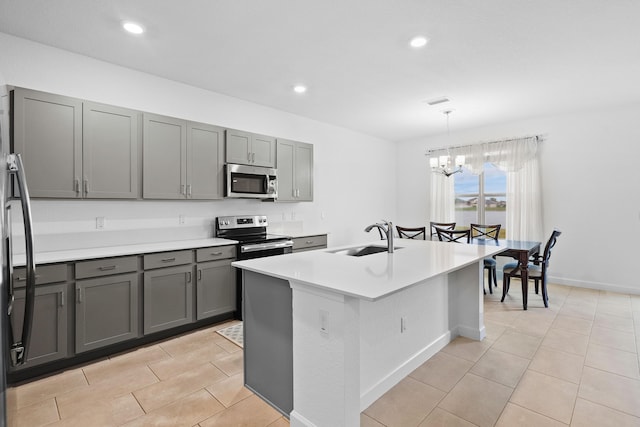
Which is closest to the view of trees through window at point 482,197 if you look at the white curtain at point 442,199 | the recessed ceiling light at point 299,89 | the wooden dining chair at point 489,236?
the white curtain at point 442,199

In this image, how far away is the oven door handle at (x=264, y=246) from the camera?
3596 millimetres

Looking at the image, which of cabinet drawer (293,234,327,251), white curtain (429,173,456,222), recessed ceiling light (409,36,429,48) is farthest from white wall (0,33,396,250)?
recessed ceiling light (409,36,429,48)

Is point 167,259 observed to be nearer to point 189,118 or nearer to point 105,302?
point 105,302

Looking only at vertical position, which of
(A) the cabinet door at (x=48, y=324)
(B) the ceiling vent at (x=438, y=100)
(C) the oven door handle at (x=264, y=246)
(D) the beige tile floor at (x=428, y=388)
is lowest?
(D) the beige tile floor at (x=428, y=388)

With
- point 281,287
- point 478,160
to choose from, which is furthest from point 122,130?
point 478,160

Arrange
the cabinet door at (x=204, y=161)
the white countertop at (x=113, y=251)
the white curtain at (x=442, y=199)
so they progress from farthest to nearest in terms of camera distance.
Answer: the white curtain at (x=442, y=199) → the cabinet door at (x=204, y=161) → the white countertop at (x=113, y=251)

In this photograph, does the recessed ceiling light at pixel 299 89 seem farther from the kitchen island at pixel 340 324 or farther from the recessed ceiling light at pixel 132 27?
the kitchen island at pixel 340 324

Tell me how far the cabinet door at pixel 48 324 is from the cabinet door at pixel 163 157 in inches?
44.1

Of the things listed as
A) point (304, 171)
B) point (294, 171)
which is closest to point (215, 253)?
point (294, 171)

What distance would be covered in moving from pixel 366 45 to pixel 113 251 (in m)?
2.88

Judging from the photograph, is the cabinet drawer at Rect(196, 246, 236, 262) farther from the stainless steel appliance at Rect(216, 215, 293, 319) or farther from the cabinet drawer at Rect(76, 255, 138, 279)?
the cabinet drawer at Rect(76, 255, 138, 279)

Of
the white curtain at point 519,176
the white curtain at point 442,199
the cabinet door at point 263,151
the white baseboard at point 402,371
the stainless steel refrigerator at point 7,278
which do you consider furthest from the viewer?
the white curtain at point 442,199

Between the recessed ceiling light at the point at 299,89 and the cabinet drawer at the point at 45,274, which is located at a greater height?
the recessed ceiling light at the point at 299,89

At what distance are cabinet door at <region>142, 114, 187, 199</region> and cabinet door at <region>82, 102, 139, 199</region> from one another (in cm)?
10
